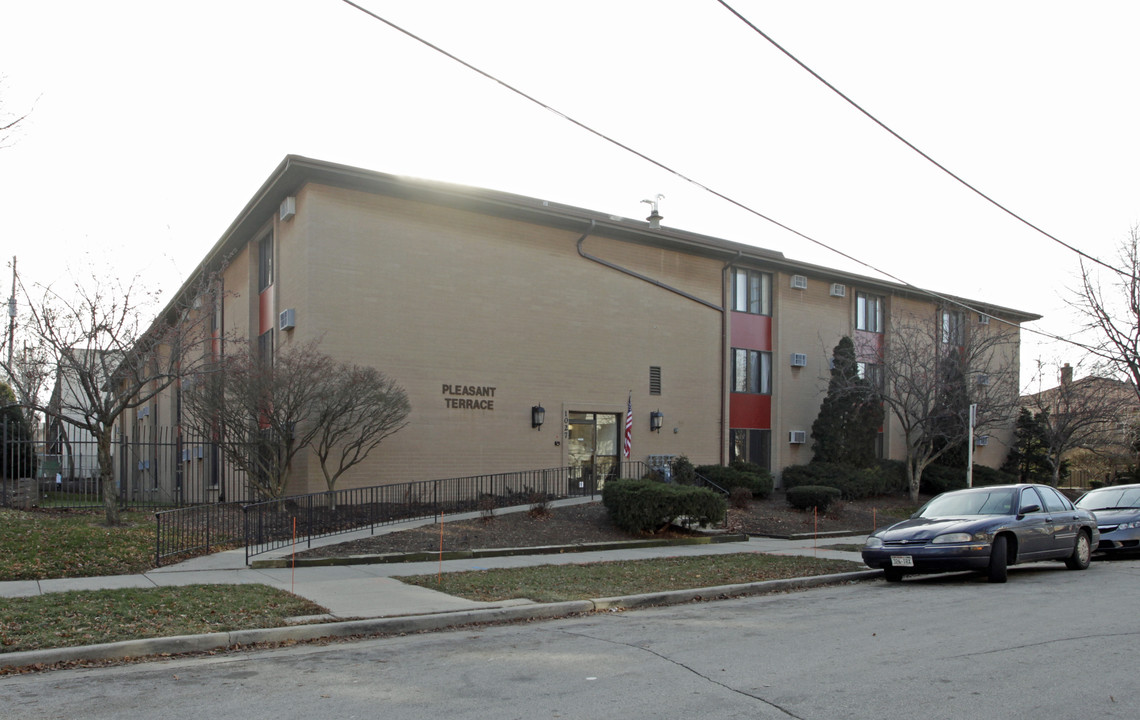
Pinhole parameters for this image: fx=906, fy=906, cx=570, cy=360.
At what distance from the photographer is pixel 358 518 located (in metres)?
18.4

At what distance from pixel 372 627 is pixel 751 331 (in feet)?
76.8

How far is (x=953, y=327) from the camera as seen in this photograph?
3400 centimetres

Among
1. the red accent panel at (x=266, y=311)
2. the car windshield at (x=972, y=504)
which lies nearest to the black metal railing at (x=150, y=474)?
the red accent panel at (x=266, y=311)

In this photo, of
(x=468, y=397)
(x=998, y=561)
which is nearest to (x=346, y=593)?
(x=998, y=561)

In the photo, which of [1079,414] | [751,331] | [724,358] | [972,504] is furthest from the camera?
[1079,414]

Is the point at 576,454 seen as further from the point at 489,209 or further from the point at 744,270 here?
the point at 744,270

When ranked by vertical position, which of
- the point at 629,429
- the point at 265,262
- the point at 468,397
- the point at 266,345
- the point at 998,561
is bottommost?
the point at 998,561

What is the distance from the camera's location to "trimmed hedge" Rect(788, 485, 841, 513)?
23.6m

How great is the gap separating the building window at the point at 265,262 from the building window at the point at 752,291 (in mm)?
14729

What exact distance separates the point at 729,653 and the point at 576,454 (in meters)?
17.7

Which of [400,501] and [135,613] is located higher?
[135,613]

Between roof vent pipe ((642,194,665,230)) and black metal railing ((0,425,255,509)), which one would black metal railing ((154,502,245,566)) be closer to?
black metal railing ((0,425,255,509))

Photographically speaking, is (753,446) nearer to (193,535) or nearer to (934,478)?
(934,478)

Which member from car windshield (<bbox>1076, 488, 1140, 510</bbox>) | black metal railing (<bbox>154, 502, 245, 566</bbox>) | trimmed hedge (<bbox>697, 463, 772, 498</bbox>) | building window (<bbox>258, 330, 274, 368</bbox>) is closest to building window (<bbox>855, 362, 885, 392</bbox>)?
trimmed hedge (<bbox>697, 463, 772, 498</bbox>)
